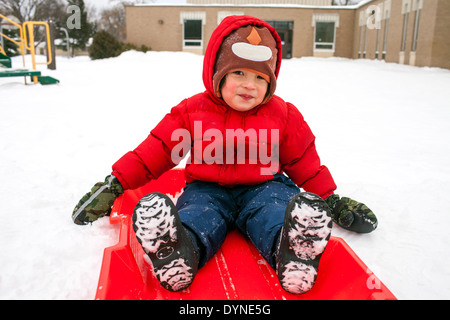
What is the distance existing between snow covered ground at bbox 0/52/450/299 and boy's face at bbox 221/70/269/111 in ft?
2.20

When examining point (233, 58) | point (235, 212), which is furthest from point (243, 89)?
point (235, 212)

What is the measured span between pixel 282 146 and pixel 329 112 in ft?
9.79

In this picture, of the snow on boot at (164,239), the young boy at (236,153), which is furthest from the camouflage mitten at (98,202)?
the snow on boot at (164,239)

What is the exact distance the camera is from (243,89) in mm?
1486

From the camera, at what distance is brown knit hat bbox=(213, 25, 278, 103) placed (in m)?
1.45

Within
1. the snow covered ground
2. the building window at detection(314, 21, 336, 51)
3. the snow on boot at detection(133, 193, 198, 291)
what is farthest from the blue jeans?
the building window at detection(314, 21, 336, 51)

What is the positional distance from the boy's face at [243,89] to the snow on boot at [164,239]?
61cm

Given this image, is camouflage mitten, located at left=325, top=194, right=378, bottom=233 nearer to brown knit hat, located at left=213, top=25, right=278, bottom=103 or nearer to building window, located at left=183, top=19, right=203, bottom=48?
brown knit hat, located at left=213, top=25, right=278, bottom=103

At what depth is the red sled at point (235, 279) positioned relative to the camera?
109cm

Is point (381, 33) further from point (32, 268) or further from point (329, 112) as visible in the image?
point (32, 268)
